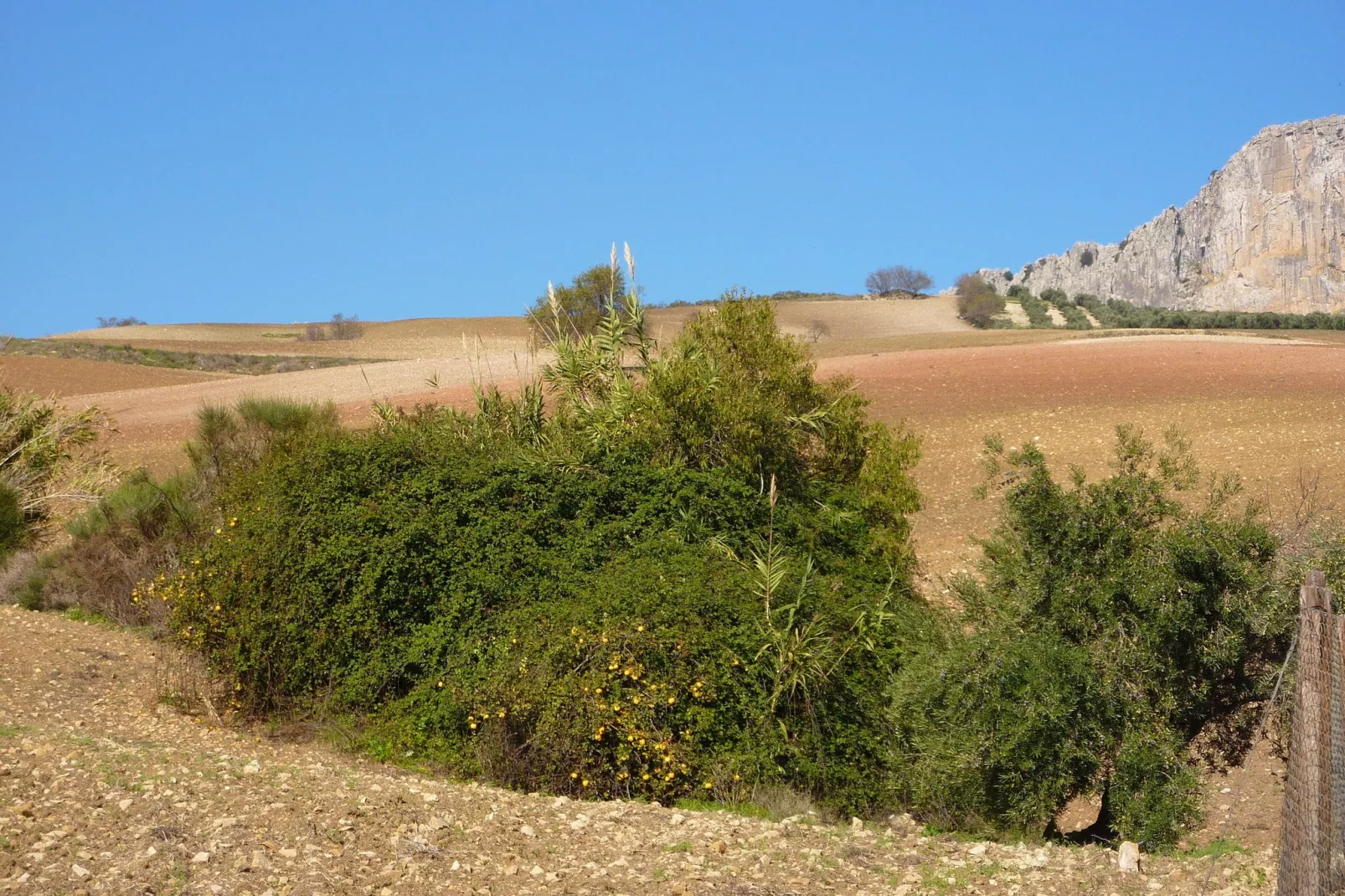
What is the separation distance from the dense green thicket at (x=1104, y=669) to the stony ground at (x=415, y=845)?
66 centimetres

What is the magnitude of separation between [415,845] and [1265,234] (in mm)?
131835


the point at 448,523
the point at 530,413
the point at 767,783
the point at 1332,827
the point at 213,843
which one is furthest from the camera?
the point at 530,413

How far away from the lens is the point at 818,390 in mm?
16016

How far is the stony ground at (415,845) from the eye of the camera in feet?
22.9

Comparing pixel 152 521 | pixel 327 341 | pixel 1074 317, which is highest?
pixel 327 341

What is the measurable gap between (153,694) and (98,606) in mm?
5227

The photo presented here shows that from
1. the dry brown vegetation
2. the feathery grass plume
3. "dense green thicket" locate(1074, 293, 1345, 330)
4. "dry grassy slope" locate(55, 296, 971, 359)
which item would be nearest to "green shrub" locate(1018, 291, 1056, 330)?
"dense green thicket" locate(1074, 293, 1345, 330)

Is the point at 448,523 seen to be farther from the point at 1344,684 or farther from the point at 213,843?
the point at 1344,684

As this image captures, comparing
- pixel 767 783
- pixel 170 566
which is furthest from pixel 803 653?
pixel 170 566

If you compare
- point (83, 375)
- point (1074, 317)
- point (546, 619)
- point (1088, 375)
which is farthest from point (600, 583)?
point (1074, 317)

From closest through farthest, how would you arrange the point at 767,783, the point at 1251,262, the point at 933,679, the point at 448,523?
the point at 933,679
the point at 767,783
the point at 448,523
the point at 1251,262

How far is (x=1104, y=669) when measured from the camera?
9.20m

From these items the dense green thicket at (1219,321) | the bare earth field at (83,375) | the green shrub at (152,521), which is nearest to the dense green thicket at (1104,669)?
the green shrub at (152,521)

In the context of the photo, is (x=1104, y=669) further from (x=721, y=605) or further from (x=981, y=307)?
(x=981, y=307)
